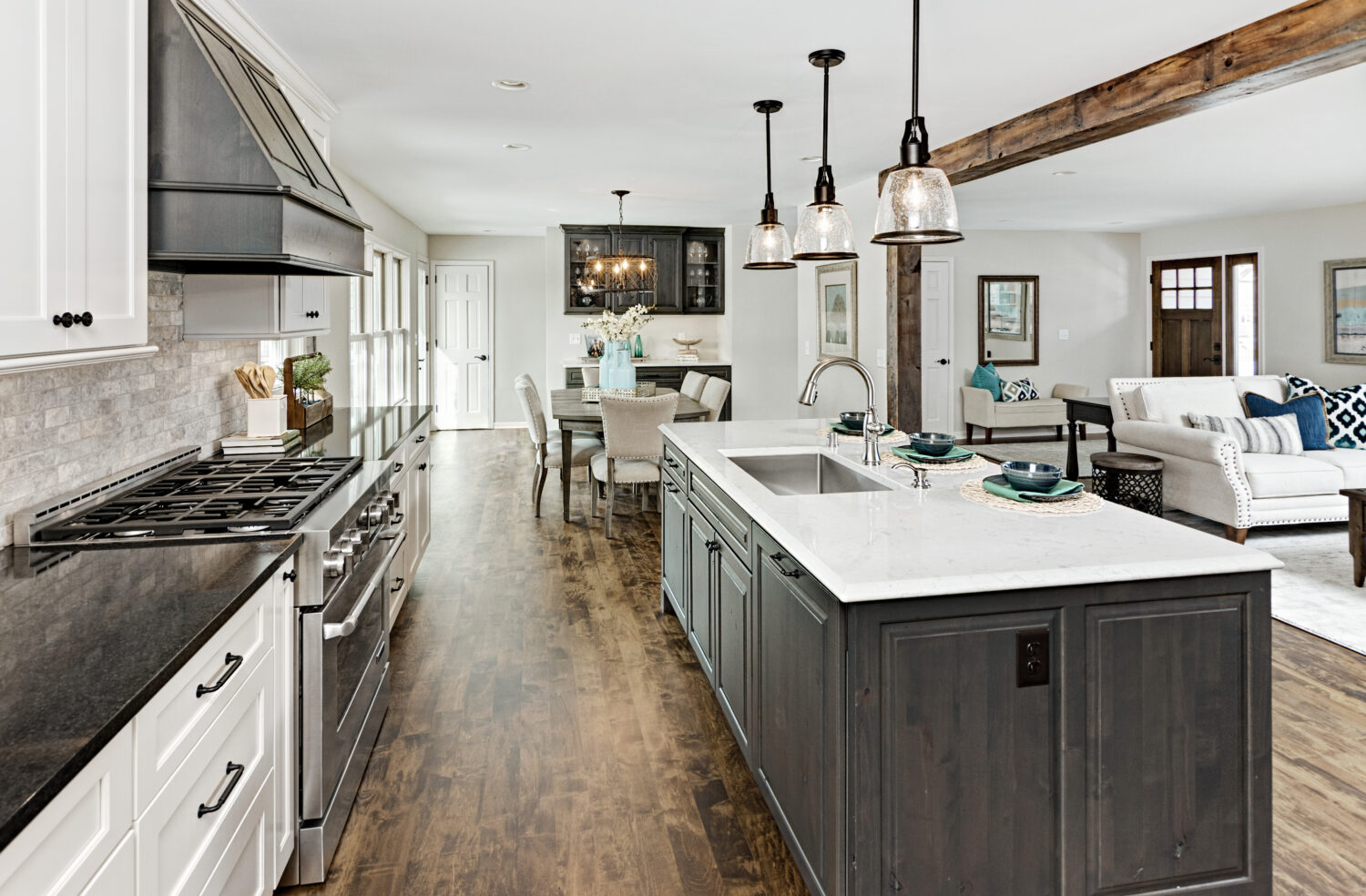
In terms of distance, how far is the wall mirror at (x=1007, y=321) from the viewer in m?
9.92

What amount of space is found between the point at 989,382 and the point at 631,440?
17.6ft

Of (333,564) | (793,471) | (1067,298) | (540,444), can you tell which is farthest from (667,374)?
(333,564)

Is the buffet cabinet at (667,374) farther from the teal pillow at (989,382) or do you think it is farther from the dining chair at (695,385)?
the teal pillow at (989,382)

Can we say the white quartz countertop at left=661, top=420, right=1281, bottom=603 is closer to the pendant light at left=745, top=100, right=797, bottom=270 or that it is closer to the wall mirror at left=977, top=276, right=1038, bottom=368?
the pendant light at left=745, top=100, right=797, bottom=270

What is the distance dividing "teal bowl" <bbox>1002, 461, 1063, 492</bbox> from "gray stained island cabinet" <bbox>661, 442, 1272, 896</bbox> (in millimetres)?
554

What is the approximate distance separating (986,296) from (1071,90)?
241 inches

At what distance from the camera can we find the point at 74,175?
170 centimetres

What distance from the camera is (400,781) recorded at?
2.58m

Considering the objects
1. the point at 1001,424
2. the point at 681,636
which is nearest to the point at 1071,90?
A: the point at 681,636

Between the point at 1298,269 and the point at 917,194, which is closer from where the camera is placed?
the point at 917,194

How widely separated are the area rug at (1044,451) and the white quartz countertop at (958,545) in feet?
20.3

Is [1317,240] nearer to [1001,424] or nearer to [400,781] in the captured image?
[1001,424]

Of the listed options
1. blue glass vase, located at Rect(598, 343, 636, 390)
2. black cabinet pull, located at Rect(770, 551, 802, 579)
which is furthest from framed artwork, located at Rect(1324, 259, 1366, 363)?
black cabinet pull, located at Rect(770, 551, 802, 579)

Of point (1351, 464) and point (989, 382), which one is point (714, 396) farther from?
point (989, 382)
